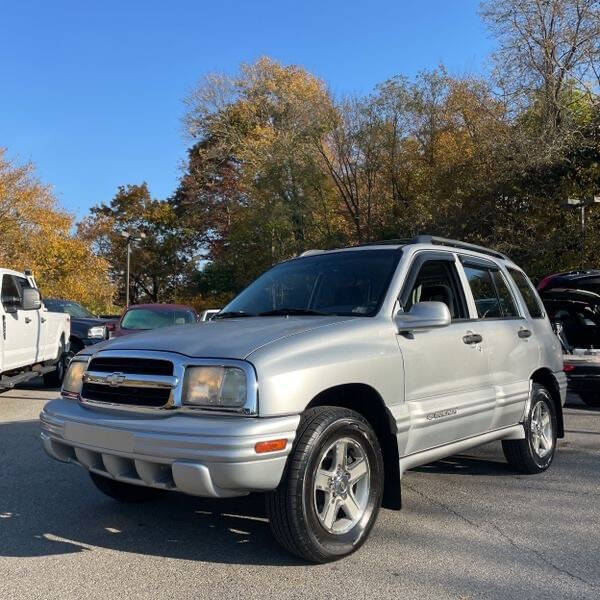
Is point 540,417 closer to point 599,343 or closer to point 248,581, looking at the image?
point 248,581

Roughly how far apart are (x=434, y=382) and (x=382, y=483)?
2.67 feet

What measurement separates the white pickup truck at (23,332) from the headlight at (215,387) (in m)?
6.45

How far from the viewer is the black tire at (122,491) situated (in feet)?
15.6

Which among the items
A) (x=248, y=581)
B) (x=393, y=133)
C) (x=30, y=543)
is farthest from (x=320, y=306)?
(x=393, y=133)

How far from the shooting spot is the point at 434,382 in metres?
4.47

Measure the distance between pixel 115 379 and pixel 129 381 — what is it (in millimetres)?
123

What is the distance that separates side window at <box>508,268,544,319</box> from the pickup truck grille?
3694 millimetres

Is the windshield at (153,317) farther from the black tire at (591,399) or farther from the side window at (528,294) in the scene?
the side window at (528,294)

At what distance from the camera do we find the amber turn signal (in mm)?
3381

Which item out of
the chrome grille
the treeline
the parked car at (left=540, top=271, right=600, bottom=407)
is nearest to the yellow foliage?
the treeline

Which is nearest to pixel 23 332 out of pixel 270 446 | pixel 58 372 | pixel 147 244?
pixel 58 372

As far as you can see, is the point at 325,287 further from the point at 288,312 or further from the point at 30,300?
the point at 30,300

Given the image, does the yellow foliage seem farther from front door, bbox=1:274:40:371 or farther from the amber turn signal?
the amber turn signal

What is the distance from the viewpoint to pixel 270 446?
3.42 metres
